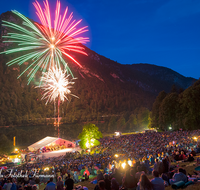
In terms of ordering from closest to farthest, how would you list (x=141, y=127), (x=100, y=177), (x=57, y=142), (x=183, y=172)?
(x=183, y=172), (x=100, y=177), (x=57, y=142), (x=141, y=127)

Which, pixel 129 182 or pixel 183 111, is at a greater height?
pixel 183 111


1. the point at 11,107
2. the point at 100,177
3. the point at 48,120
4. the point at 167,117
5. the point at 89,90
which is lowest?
the point at 100,177

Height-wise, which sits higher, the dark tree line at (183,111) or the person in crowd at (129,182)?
the dark tree line at (183,111)

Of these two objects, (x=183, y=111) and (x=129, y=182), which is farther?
(x=183, y=111)

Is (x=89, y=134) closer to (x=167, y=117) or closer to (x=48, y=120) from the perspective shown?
(x=167, y=117)

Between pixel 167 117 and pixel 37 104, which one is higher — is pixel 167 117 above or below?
below

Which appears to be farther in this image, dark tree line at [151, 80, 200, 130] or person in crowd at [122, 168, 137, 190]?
dark tree line at [151, 80, 200, 130]

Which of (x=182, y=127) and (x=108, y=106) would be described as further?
(x=108, y=106)

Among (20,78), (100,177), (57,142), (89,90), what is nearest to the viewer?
(100,177)

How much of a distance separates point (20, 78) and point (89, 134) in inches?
6416

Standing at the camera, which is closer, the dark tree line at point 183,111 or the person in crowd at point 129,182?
the person in crowd at point 129,182

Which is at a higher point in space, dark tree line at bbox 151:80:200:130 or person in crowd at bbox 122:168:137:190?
dark tree line at bbox 151:80:200:130

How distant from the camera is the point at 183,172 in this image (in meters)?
7.23

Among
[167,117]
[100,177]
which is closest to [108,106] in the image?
[167,117]
